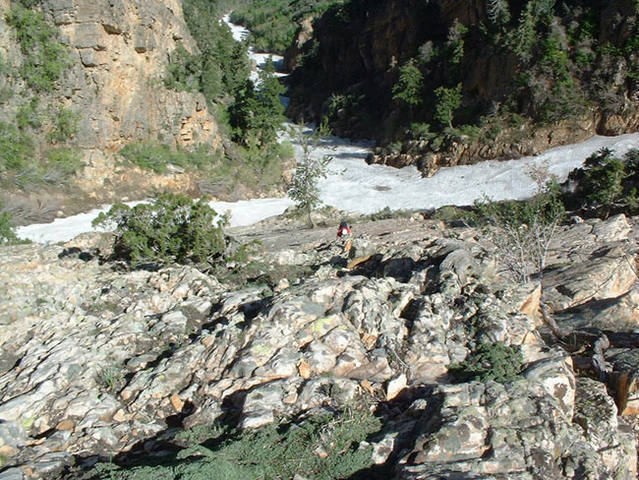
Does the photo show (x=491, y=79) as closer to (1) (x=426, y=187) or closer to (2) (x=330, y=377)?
(1) (x=426, y=187)

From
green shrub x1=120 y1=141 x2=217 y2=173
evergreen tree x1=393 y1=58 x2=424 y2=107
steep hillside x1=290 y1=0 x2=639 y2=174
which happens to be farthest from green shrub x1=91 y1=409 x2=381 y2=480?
evergreen tree x1=393 y1=58 x2=424 y2=107

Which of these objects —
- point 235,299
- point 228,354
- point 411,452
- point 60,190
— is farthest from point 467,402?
point 60,190

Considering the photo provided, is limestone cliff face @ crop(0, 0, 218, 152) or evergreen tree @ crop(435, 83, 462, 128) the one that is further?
evergreen tree @ crop(435, 83, 462, 128)

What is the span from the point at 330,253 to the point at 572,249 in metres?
4.89

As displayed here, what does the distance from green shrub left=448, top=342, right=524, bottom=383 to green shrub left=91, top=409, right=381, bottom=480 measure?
43.1 inches

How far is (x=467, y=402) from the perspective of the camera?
402cm

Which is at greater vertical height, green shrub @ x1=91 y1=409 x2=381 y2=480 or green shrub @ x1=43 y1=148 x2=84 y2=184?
green shrub @ x1=43 y1=148 x2=84 y2=184

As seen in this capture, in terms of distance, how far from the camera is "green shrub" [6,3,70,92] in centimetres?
2009

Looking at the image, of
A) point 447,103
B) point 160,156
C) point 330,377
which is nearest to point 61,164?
point 160,156

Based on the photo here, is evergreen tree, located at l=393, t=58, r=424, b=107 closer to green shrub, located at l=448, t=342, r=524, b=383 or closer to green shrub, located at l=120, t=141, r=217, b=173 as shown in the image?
green shrub, located at l=120, t=141, r=217, b=173

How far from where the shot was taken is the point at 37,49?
2055cm

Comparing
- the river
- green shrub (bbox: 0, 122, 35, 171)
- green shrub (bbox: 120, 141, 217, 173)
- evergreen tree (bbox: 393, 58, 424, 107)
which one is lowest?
the river

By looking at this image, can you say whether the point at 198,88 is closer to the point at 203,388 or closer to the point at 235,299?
the point at 235,299

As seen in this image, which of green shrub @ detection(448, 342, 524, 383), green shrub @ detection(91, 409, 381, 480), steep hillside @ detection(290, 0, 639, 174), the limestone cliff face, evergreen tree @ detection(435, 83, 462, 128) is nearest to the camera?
green shrub @ detection(91, 409, 381, 480)
